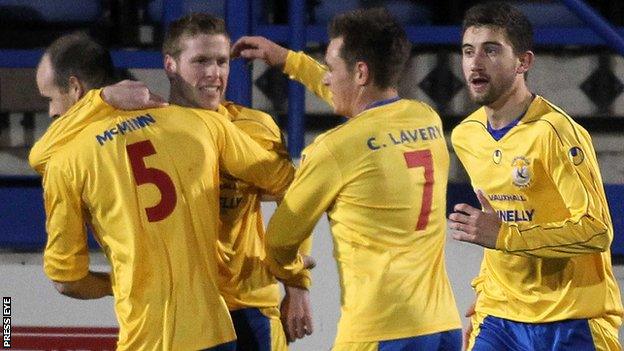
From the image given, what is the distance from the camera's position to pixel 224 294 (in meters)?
3.99

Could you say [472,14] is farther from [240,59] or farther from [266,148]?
[240,59]

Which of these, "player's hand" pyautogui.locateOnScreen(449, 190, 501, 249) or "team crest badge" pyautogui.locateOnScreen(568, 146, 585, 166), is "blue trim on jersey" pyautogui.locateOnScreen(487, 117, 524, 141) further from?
"player's hand" pyautogui.locateOnScreen(449, 190, 501, 249)

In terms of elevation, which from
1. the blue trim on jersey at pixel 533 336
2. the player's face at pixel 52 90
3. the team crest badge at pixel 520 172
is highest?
the player's face at pixel 52 90

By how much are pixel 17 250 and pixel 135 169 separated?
223 centimetres

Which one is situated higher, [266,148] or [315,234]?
[266,148]

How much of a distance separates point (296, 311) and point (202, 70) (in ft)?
2.54

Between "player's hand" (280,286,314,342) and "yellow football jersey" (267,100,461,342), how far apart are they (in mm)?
432

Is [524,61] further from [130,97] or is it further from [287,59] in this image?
[130,97]

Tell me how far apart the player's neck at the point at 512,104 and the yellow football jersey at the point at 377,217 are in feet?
2.14

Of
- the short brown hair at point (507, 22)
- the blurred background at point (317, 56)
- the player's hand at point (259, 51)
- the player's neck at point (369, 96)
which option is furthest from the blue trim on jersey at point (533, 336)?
the blurred background at point (317, 56)

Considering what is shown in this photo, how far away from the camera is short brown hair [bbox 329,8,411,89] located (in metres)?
3.65

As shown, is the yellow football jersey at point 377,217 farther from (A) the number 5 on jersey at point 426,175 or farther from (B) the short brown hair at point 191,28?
(B) the short brown hair at point 191,28

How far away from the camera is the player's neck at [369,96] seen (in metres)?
3.66

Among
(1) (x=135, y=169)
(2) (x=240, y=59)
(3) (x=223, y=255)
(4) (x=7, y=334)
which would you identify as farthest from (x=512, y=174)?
(4) (x=7, y=334)
